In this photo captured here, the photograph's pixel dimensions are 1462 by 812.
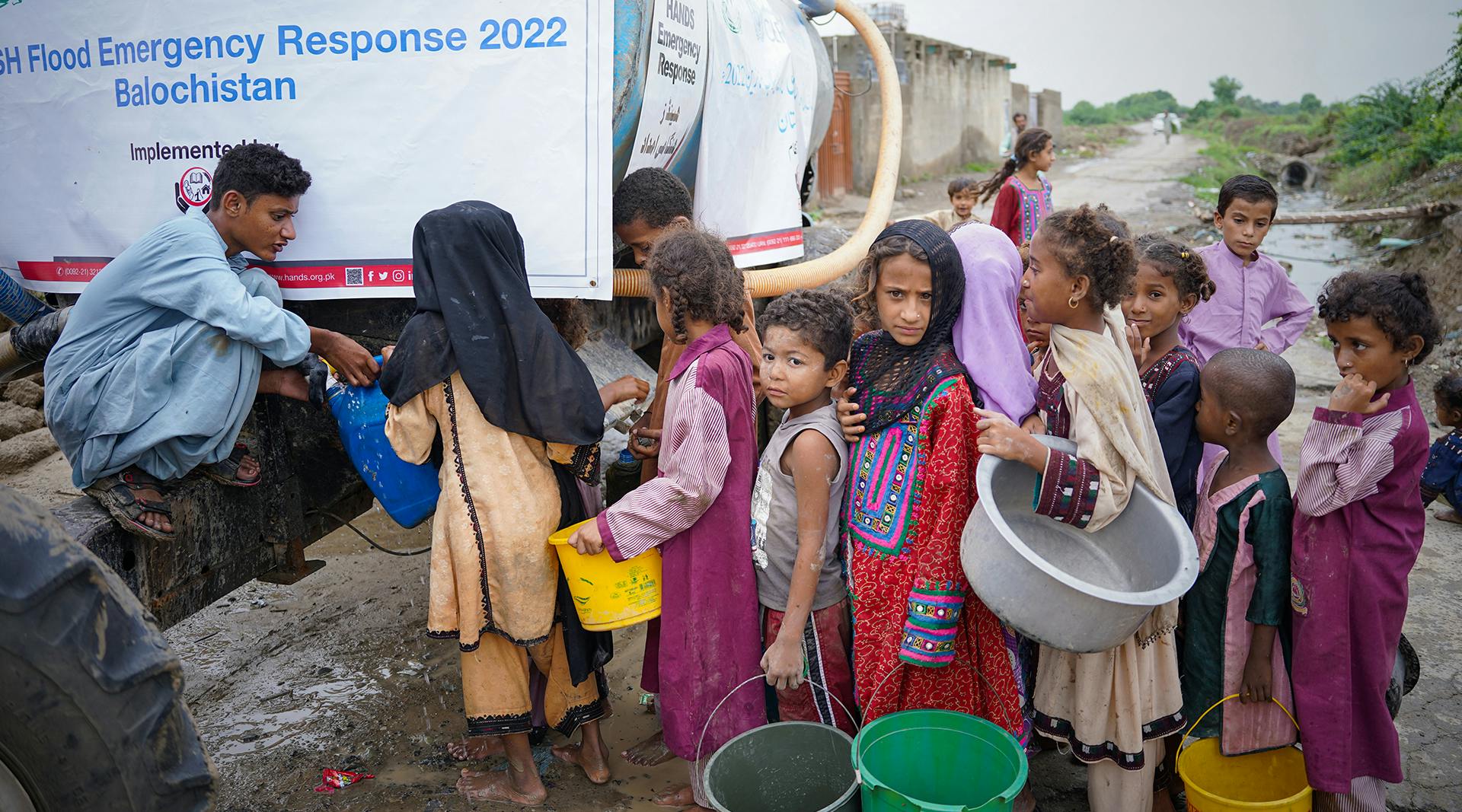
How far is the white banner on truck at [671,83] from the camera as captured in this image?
10.1 ft

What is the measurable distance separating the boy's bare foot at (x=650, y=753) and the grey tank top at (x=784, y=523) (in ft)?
2.46

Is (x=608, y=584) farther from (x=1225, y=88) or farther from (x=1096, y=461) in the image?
(x=1225, y=88)

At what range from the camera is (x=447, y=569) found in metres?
2.59

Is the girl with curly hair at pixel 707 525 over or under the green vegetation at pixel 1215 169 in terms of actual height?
under

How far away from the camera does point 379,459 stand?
2.58 meters

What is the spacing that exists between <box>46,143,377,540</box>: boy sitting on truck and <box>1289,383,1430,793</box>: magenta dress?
2.62 metres

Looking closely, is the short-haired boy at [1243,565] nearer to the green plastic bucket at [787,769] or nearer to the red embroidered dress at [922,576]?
the red embroidered dress at [922,576]

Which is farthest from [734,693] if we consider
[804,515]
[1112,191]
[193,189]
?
[1112,191]

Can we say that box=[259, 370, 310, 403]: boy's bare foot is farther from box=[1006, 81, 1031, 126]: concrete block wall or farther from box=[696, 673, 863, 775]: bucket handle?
box=[1006, 81, 1031, 126]: concrete block wall

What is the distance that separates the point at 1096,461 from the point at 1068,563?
0.35m

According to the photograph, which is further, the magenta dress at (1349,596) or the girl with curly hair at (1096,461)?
the magenta dress at (1349,596)

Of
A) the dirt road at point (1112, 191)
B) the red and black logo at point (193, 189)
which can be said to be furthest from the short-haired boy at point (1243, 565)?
the dirt road at point (1112, 191)

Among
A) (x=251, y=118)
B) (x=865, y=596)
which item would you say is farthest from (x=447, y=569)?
(x=251, y=118)

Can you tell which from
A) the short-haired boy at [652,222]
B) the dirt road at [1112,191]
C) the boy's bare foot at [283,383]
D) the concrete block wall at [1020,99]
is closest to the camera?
the boy's bare foot at [283,383]
